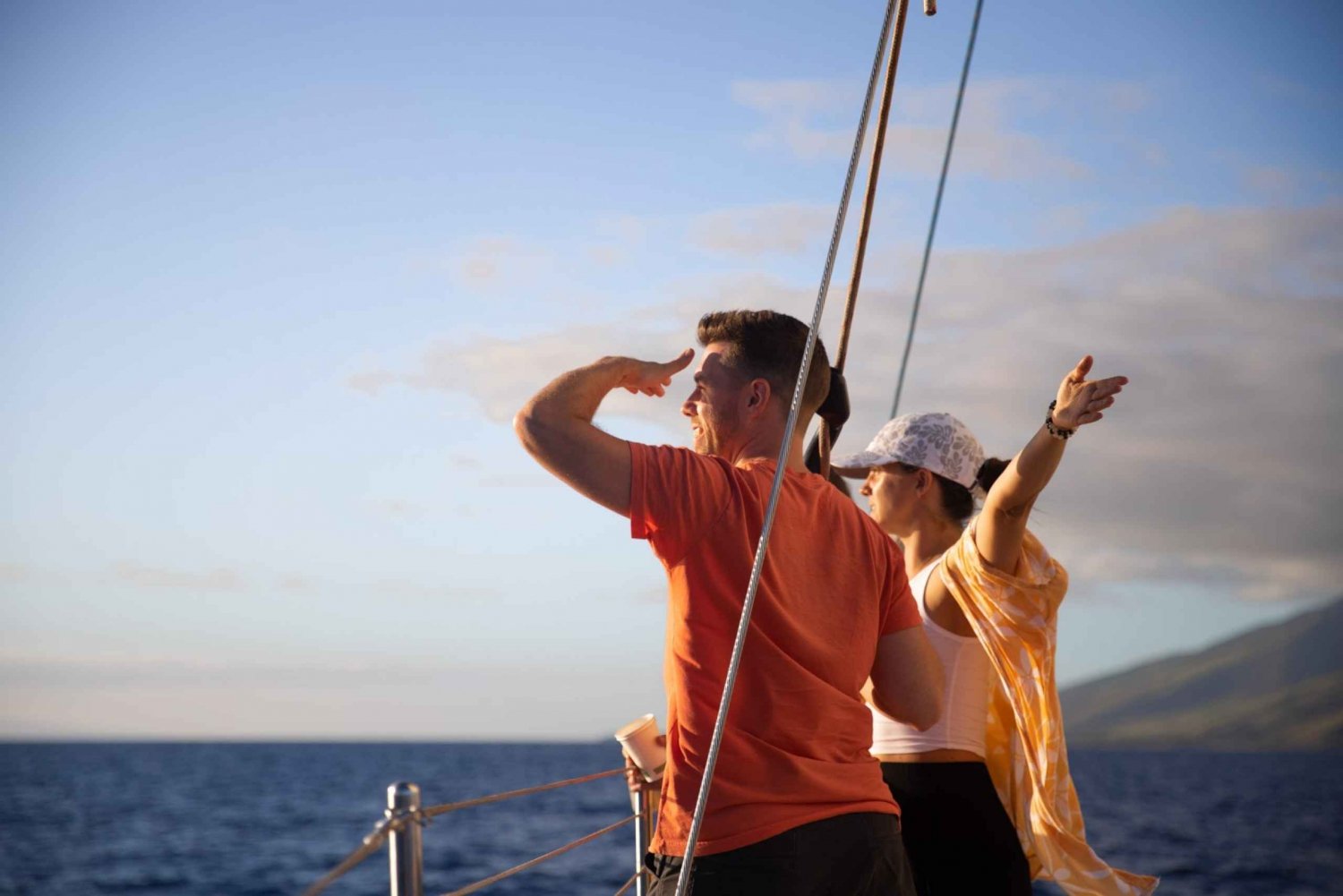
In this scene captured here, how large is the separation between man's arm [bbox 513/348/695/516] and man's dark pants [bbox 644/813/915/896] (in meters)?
0.49

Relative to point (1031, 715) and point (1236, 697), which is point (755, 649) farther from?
point (1236, 697)

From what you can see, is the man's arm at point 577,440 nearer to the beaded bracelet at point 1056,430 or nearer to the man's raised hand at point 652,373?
the man's raised hand at point 652,373

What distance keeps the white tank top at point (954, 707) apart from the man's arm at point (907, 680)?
1.13 feet

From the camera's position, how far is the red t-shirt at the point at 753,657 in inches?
77.4

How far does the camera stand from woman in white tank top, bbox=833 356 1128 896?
2447 millimetres

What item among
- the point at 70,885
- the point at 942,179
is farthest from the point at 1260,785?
the point at 942,179

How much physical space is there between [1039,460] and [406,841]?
4.00ft

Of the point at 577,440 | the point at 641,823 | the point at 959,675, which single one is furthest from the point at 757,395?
the point at 641,823

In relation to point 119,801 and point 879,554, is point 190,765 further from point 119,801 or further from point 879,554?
point 879,554

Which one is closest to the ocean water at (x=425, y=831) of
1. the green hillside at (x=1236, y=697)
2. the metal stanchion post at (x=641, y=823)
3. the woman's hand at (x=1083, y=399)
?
the metal stanchion post at (x=641, y=823)

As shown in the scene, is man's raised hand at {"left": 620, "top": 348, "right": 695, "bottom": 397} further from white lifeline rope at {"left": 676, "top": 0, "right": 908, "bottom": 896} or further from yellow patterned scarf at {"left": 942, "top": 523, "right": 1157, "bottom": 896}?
yellow patterned scarf at {"left": 942, "top": 523, "right": 1157, "bottom": 896}

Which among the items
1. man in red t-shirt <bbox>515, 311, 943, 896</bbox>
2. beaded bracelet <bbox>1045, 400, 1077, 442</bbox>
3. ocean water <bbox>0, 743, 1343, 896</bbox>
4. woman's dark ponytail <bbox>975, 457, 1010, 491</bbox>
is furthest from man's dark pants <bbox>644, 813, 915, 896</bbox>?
ocean water <bbox>0, 743, 1343, 896</bbox>

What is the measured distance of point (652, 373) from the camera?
2.20 meters

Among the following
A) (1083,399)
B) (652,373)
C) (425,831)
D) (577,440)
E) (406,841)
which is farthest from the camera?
(425,831)
